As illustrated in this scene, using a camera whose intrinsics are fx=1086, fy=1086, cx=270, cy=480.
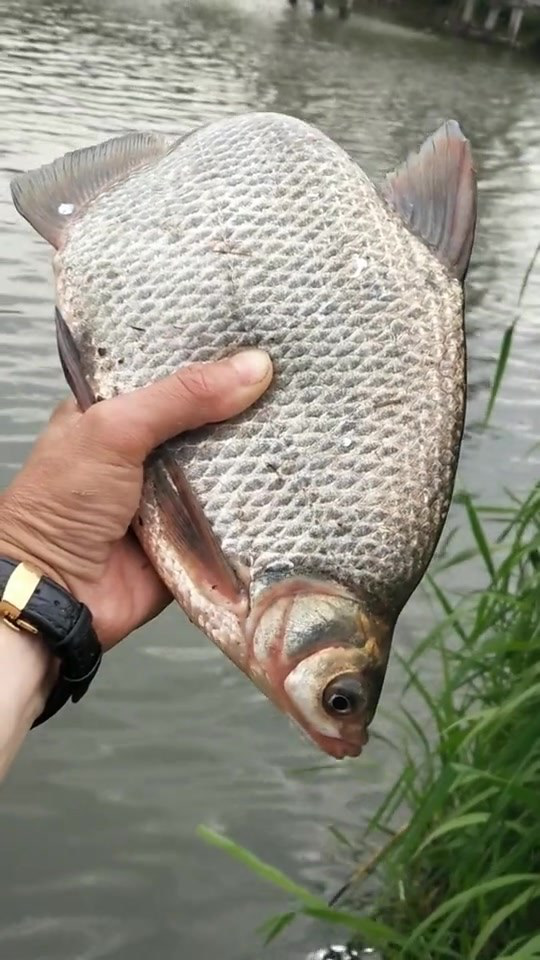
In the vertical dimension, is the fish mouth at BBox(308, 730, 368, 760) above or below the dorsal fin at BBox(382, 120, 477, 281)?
below

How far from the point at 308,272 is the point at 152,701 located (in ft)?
11.2

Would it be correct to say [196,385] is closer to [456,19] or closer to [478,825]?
[478,825]

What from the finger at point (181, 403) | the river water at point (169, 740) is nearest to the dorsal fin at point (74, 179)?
the finger at point (181, 403)

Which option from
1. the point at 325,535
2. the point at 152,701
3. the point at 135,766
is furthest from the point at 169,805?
the point at 325,535

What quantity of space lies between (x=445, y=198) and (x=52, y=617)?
1151 mm

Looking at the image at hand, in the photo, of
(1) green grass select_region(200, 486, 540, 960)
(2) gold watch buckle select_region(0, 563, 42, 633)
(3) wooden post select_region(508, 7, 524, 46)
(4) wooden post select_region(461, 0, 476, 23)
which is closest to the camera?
(2) gold watch buckle select_region(0, 563, 42, 633)

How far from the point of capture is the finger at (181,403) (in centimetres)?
196

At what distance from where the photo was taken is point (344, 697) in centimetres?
199

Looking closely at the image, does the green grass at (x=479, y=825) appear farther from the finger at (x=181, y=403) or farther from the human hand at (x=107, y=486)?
the finger at (x=181, y=403)

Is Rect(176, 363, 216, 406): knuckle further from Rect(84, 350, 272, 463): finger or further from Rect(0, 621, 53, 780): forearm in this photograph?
Rect(0, 621, 53, 780): forearm

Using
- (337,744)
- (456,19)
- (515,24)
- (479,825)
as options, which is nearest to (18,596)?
(337,744)

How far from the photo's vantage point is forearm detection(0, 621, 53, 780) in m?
2.22

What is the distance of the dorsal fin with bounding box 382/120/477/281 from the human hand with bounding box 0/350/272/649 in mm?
405

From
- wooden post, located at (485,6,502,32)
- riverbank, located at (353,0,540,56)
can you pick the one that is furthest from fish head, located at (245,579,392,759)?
wooden post, located at (485,6,502,32)
